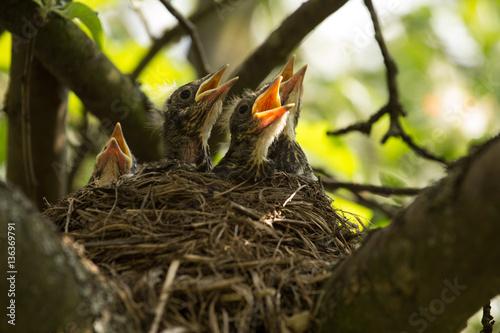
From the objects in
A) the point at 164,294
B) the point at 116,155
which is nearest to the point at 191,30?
the point at 116,155

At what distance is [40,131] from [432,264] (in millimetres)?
3159

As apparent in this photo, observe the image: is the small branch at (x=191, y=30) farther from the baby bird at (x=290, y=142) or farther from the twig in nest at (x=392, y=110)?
the twig in nest at (x=392, y=110)

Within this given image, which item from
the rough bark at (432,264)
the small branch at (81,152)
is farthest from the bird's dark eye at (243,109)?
the rough bark at (432,264)

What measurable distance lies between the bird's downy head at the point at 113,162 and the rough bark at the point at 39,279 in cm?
215

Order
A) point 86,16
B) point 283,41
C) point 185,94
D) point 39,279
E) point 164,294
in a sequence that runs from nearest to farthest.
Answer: point 39,279, point 164,294, point 86,16, point 283,41, point 185,94

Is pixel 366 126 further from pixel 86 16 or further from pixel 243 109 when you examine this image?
pixel 86 16

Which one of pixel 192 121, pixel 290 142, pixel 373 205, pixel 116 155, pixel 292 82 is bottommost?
pixel 373 205

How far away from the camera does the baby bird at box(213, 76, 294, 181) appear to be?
10.5 ft

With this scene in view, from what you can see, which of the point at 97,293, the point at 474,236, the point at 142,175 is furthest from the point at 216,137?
the point at 474,236

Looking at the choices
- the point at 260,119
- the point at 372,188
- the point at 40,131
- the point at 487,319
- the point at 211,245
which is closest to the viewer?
the point at 487,319

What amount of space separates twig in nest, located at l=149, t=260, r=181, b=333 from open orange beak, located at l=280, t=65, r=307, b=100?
6.24ft

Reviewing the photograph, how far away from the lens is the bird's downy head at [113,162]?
11.9 feet

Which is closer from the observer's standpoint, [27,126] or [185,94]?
[27,126]

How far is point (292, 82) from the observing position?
11.8 feet
